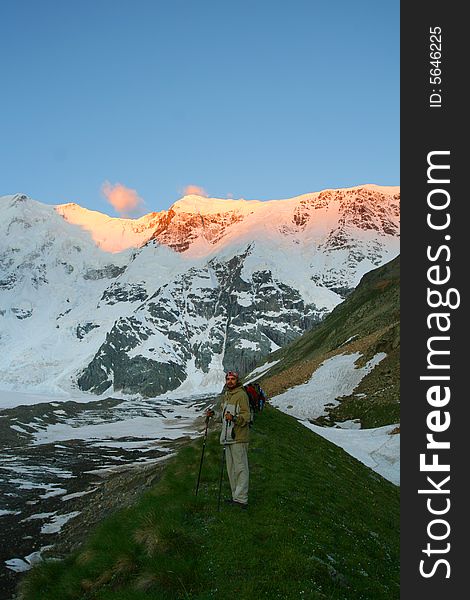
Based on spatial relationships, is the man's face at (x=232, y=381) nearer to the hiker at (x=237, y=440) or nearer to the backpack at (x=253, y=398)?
the hiker at (x=237, y=440)

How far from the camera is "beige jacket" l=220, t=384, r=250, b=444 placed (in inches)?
545

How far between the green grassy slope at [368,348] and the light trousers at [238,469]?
29.8 m

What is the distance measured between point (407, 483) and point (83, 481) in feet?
137

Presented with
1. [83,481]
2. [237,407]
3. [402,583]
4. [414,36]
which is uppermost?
[414,36]

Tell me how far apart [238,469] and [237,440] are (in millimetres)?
797

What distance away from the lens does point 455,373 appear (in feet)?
28.5

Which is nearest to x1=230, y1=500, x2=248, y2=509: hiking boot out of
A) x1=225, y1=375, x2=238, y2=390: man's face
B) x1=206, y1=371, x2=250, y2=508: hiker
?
x1=206, y1=371, x2=250, y2=508: hiker

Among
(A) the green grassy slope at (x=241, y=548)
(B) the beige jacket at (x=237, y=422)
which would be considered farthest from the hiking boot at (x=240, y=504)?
(B) the beige jacket at (x=237, y=422)

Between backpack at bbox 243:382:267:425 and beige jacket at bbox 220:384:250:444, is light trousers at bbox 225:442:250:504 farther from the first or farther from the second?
backpack at bbox 243:382:267:425

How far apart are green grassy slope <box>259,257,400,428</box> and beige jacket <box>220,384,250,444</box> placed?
99.0ft

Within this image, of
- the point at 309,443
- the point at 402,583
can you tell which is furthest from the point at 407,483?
the point at 309,443

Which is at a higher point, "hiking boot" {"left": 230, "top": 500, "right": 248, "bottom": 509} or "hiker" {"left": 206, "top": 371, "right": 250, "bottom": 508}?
"hiker" {"left": 206, "top": 371, "right": 250, "bottom": 508}

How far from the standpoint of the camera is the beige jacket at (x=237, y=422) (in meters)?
13.9

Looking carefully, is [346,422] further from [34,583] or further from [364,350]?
[34,583]
